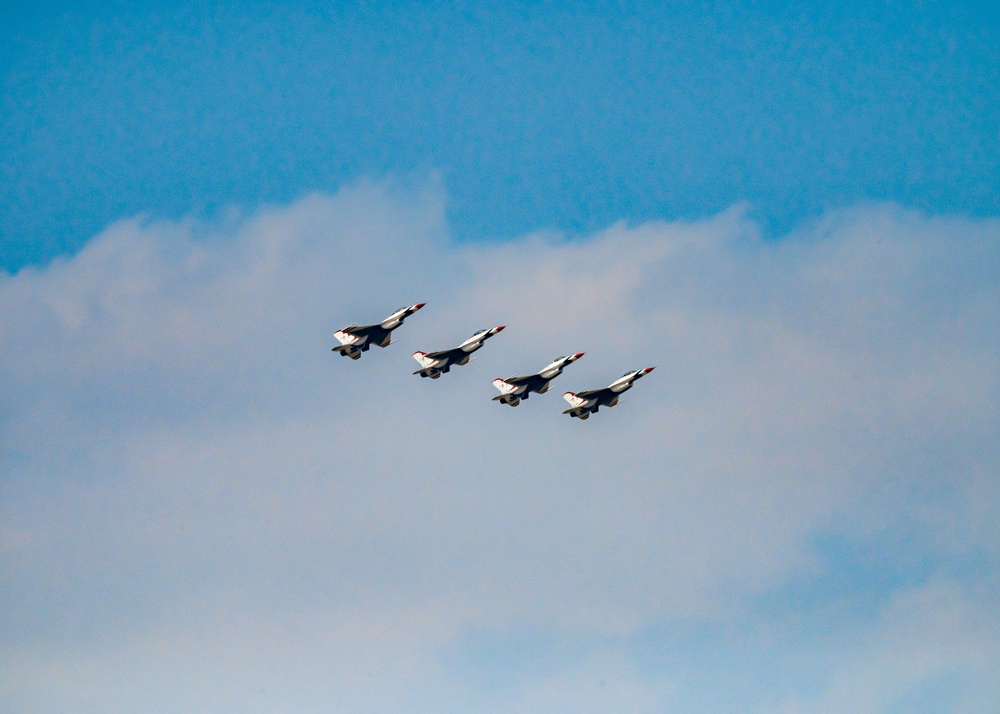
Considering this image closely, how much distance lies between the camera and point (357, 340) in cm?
19900
